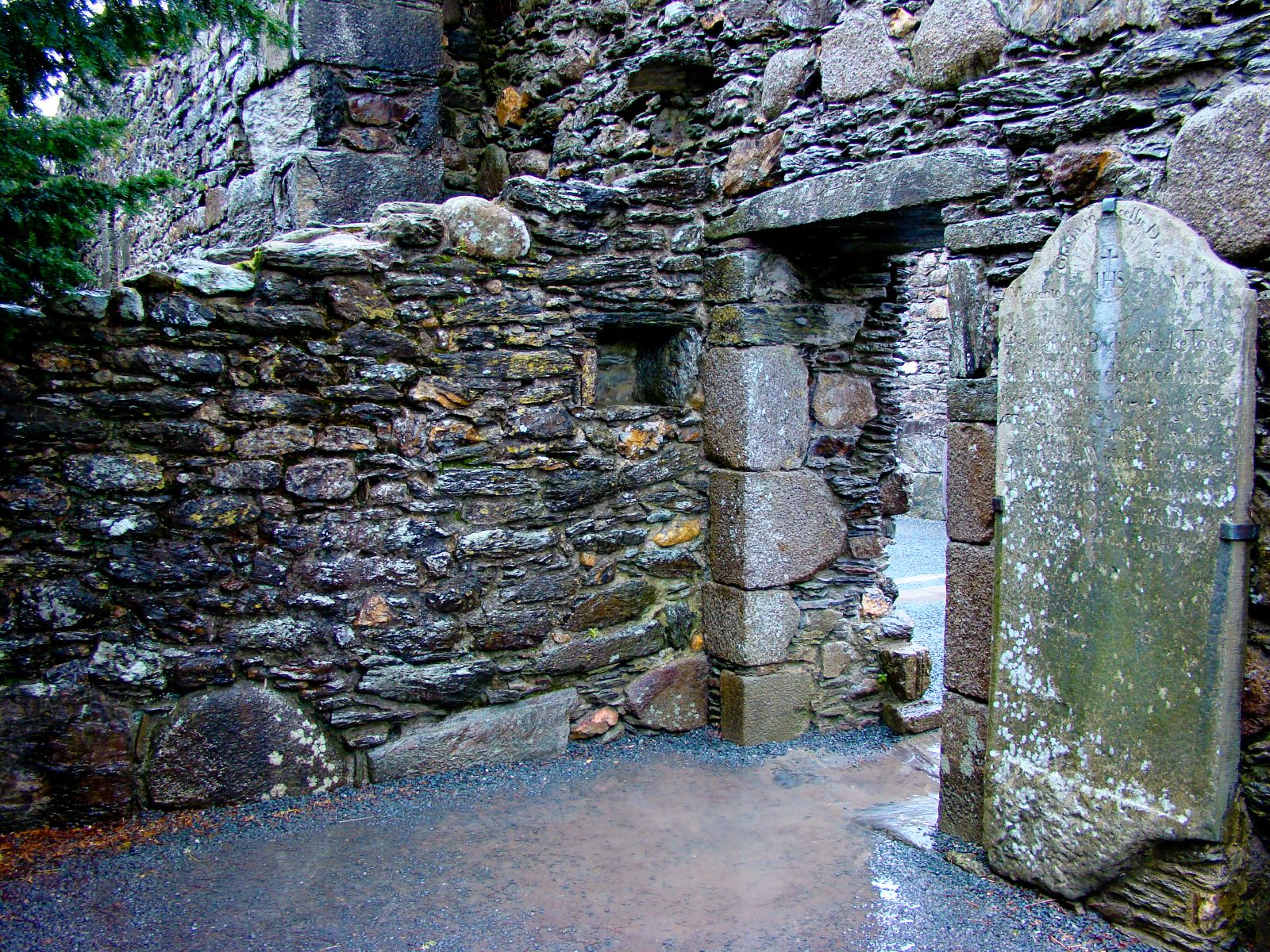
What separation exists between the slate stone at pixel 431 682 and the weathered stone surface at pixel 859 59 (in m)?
2.58

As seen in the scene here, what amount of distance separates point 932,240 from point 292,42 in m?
2.85

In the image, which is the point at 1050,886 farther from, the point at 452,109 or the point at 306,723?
the point at 452,109

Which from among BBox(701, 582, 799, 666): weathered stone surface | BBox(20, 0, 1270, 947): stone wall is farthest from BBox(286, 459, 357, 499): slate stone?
BBox(701, 582, 799, 666): weathered stone surface

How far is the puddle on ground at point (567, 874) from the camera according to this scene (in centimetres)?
261

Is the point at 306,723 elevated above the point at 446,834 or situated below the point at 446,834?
above

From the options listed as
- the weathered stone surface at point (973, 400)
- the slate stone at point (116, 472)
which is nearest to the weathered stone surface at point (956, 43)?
the weathered stone surface at point (973, 400)

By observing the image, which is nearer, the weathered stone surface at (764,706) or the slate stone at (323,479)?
the slate stone at (323,479)

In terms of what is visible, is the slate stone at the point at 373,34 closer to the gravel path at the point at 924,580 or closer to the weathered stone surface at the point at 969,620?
the weathered stone surface at the point at 969,620

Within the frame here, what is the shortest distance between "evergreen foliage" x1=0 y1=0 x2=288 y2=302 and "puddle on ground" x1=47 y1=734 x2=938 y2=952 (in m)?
1.90

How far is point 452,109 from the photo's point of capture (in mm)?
4973

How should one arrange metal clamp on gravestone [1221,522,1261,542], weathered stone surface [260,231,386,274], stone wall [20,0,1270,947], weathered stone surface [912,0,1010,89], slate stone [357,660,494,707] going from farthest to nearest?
slate stone [357,660,494,707]
weathered stone surface [260,231,386,274]
weathered stone surface [912,0,1010,89]
stone wall [20,0,1270,947]
metal clamp on gravestone [1221,522,1261,542]

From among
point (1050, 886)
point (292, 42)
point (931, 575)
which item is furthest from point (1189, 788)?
point (931, 575)

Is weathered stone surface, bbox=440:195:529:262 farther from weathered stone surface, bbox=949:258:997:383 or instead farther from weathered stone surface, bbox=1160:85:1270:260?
weathered stone surface, bbox=1160:85:1270:260

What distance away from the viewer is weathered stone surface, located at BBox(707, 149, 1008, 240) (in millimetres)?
2963
